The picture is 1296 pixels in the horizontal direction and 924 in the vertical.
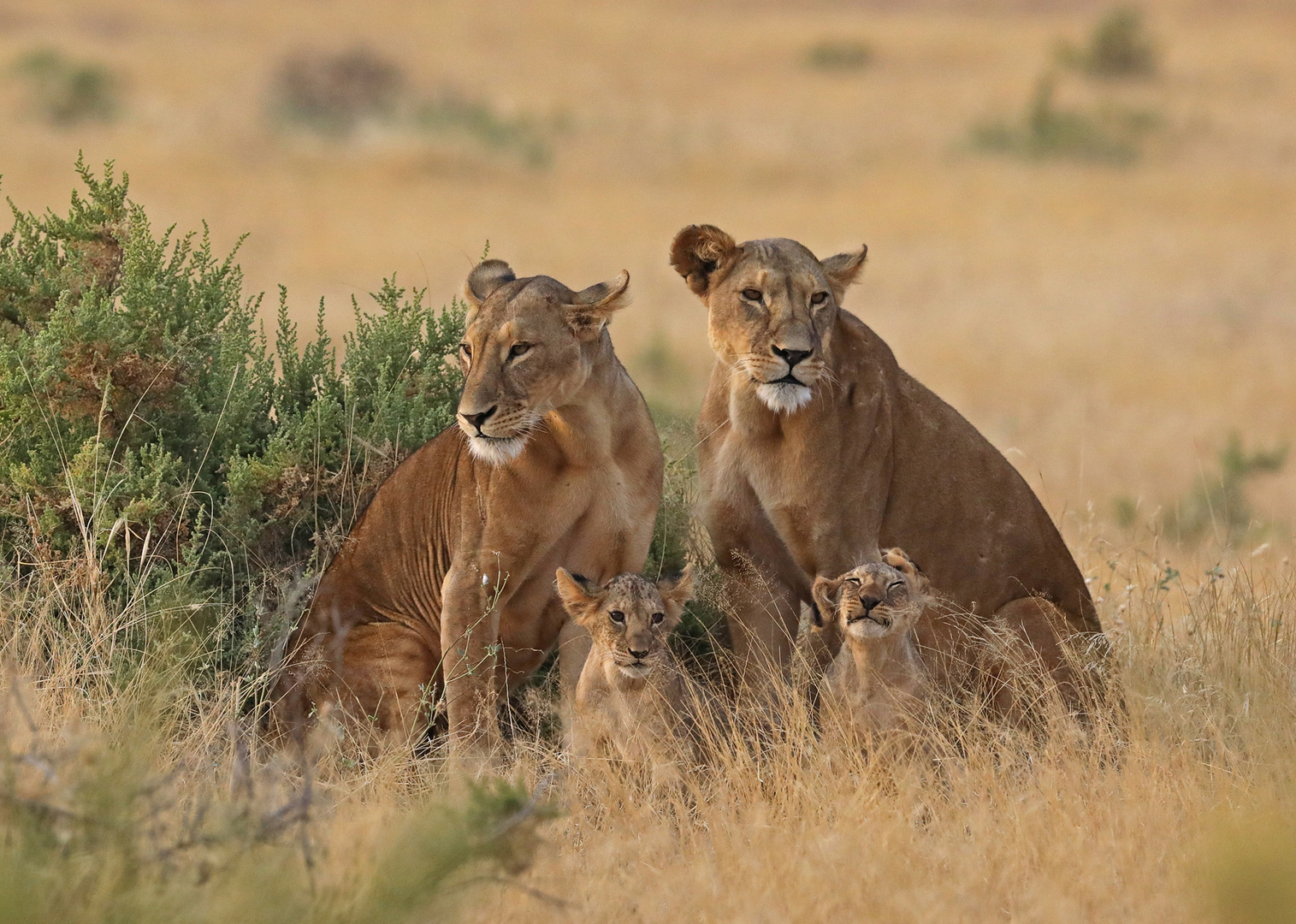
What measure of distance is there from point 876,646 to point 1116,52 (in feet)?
159

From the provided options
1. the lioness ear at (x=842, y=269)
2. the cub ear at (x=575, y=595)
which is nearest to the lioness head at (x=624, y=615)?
the cub ear at (x=575, y=595)

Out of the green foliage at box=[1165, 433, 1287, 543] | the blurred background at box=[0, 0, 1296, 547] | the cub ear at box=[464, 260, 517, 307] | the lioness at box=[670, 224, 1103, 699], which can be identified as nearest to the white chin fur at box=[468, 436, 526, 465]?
the cub ear at box=[464, 260, 517, 307]

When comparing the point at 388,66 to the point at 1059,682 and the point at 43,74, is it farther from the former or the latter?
the point at 1059,682

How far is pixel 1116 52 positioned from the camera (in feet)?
166

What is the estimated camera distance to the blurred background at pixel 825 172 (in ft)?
65.2

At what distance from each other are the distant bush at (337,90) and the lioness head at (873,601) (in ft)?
122

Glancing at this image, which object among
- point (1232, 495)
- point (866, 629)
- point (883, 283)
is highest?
point (883, 283)

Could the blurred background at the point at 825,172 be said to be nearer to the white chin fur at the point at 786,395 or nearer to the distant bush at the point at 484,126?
the distant bush at the point at 484,126

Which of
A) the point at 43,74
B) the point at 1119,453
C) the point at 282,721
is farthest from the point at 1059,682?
the point at 43,74

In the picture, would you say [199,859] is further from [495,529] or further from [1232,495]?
[1232,495]

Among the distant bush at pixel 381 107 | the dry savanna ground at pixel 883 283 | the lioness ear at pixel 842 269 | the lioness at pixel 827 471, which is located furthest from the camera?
the distant bush at pixel 381 107

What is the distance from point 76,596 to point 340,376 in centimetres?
158

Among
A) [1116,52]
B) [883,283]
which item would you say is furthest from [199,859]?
[1116,52]

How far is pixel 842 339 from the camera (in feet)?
20.6
